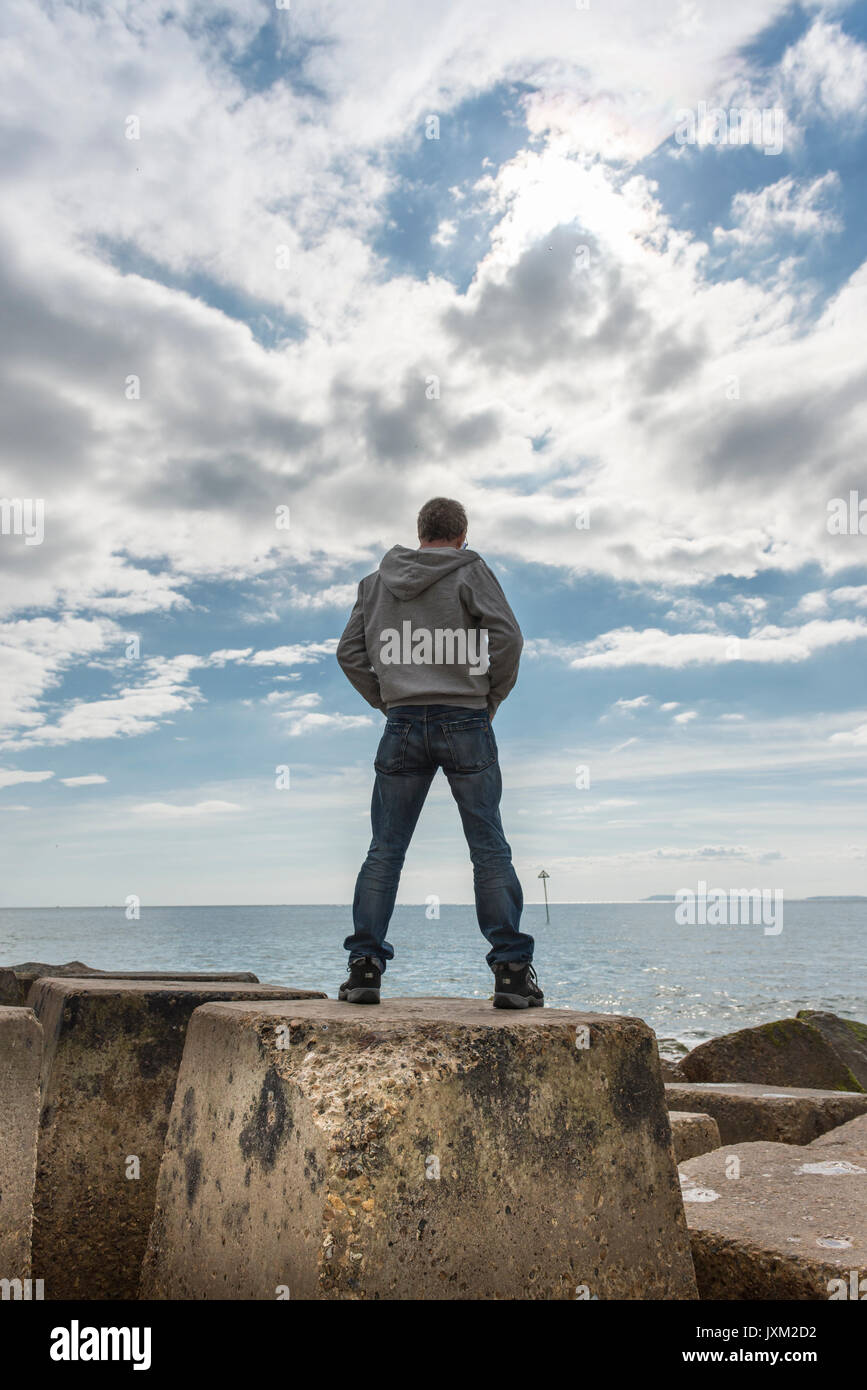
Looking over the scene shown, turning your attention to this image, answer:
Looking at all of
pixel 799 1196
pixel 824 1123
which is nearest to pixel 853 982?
pixel 824 1123

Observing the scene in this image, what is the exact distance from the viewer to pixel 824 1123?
6.40m

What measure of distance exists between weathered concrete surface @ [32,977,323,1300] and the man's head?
2.07 meters

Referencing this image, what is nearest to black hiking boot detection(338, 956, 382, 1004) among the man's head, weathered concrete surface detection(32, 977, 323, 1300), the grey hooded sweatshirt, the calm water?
weathered concrete surface detection(32, 977, 323, 1300)

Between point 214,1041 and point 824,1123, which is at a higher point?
point 214,1041

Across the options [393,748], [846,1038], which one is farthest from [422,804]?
[846,1038]

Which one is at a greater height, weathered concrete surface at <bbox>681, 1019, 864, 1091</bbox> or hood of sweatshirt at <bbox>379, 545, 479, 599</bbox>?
hood of sweatshirt at <bbox>379, 545, 479, 599</bbox>

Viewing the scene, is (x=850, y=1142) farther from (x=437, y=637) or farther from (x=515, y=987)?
(x=437, y=637)

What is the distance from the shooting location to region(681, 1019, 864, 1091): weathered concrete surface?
947 centimetres

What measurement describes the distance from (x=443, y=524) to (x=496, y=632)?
57 centimetres

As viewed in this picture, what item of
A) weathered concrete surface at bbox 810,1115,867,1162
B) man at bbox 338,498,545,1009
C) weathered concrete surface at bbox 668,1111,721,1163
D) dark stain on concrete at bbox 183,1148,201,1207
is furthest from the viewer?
weathered concrete surface at bbox 668,1111,721,1163

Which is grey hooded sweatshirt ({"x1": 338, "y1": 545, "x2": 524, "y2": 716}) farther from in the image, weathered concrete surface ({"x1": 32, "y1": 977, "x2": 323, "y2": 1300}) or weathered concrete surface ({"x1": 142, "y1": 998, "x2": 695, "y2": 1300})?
weathered concrete surface ({"x1": 32, "y1": 977, "x2": 323, "y2": 1300})
